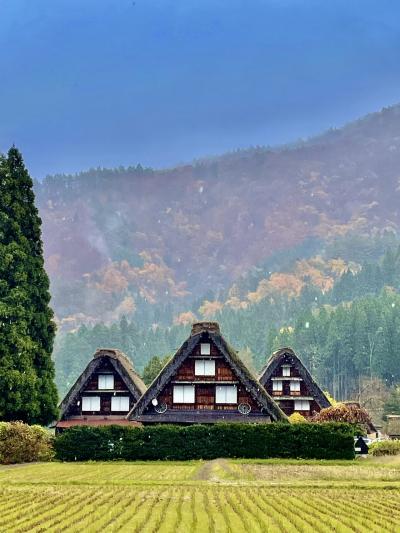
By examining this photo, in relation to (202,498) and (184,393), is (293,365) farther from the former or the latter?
(202,498)

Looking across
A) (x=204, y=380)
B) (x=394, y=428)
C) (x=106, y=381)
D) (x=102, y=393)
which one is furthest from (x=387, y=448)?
(x=394, y=428)

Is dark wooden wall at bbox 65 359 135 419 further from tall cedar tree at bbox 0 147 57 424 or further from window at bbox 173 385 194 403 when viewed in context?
tall cedar tree at bbox 0 147 57 424

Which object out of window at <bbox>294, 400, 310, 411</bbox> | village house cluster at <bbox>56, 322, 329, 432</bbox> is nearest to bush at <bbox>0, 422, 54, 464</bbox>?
village house cluster at <bbox>56, 322, 329, 432</bbox>

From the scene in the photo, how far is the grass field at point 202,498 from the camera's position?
65.2 feet

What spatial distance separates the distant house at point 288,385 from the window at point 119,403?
1751cm

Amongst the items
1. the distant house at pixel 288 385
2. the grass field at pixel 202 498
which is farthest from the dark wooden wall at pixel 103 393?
the grass field at pixel 202 498

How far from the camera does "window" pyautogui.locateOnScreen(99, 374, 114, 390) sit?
220ft

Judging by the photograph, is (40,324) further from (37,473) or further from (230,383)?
(37,473)

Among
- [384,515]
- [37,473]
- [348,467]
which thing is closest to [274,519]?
[384,515]

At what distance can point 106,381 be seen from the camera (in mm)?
67312

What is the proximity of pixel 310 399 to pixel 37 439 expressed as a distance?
39.4 meters

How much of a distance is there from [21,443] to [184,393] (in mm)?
14018

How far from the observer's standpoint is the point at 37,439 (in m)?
46.7

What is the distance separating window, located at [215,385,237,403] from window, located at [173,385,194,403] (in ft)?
5.85
